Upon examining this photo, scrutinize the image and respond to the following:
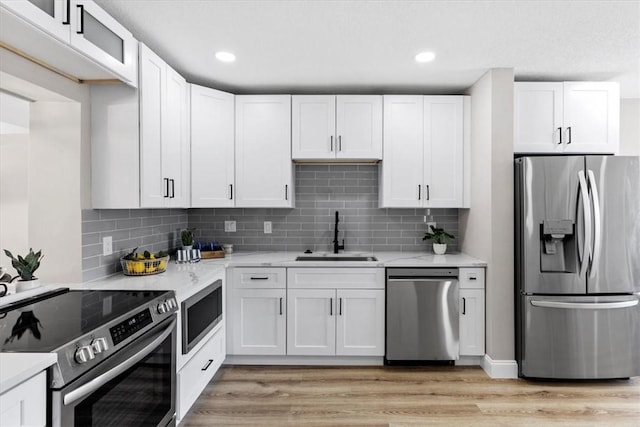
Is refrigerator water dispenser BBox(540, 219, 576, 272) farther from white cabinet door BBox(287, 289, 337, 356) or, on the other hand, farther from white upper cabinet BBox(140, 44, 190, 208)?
white upper cabinet BBox(140, 44, 190, 208)

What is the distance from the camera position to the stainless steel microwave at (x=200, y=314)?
2336mm

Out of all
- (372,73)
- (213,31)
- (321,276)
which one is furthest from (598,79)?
(213,31)

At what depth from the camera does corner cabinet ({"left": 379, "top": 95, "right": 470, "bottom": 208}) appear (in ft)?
11.7

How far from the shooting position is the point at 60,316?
1.70 metres

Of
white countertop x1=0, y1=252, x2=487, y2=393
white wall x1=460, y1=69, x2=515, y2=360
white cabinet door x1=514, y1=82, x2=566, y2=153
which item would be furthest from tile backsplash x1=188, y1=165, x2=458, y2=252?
white cabinet door x1=514, y1=82, x2=566, y2=153

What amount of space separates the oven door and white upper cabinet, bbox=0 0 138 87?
4.40ft

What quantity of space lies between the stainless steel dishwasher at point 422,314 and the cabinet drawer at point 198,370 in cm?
136

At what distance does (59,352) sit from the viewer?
131 cm

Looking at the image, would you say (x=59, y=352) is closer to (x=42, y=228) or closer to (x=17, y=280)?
(x=17, y=280)

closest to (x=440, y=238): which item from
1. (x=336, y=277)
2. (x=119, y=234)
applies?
(x=336, y=277)

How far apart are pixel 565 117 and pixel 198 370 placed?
343 cm

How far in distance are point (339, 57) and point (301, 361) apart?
8.08 feet

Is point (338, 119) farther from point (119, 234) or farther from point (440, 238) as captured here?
point (119, 234)

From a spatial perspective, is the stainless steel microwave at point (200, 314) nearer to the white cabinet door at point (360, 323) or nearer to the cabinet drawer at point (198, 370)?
the cabinet drawer at point (198, 370)
